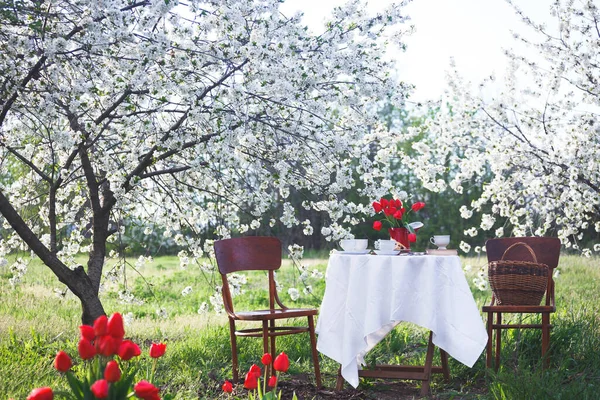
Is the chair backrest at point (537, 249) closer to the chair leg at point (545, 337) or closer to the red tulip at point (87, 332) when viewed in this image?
the chair leg at point (545, 337)

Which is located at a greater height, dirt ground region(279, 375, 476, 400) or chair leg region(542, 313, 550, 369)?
chair leg region(542, 313, 550, 369)

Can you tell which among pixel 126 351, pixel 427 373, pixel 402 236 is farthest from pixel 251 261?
pixel 126 351

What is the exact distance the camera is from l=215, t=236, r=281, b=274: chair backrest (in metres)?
4.47

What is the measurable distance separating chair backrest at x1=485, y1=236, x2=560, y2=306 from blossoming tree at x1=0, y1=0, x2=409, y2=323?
935 millimetres

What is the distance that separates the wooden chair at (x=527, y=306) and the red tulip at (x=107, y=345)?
2.86 meters

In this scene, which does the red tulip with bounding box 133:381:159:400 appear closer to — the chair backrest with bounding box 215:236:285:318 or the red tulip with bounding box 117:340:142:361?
the red tulip with bounding box 117:340:142:361

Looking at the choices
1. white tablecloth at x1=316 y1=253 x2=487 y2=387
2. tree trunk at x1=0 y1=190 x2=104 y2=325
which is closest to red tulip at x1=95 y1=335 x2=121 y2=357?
white tablecloth at x1=316 y1=253 x2=487 y2=387

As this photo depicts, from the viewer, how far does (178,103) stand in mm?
4715

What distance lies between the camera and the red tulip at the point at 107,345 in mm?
1915

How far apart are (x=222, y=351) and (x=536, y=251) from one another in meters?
2.36

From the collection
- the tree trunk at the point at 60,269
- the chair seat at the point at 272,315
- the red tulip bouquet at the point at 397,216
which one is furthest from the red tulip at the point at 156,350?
the tree trunk at the point at 60,269

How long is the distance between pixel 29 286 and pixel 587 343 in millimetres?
6622

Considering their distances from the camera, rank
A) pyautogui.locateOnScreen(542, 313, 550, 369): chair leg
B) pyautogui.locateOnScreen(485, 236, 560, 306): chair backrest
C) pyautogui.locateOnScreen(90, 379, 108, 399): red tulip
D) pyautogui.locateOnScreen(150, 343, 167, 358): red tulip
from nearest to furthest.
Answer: pyautogui.locateOnScreen(90, 379, 108, 399): red tulip → pyautogui.locateOnScreen(150, 343, 167, 358): red tulip → pyautogui.locateOnScreen(542, 313, 550, 369): chair leg → pyautogui.locateOnScreen(485, 236, 560, 306): chair backrest

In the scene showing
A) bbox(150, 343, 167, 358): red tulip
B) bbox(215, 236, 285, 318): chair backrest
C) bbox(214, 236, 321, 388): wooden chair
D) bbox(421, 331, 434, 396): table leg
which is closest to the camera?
bbox(150, 343, 167, 358): red tulip
